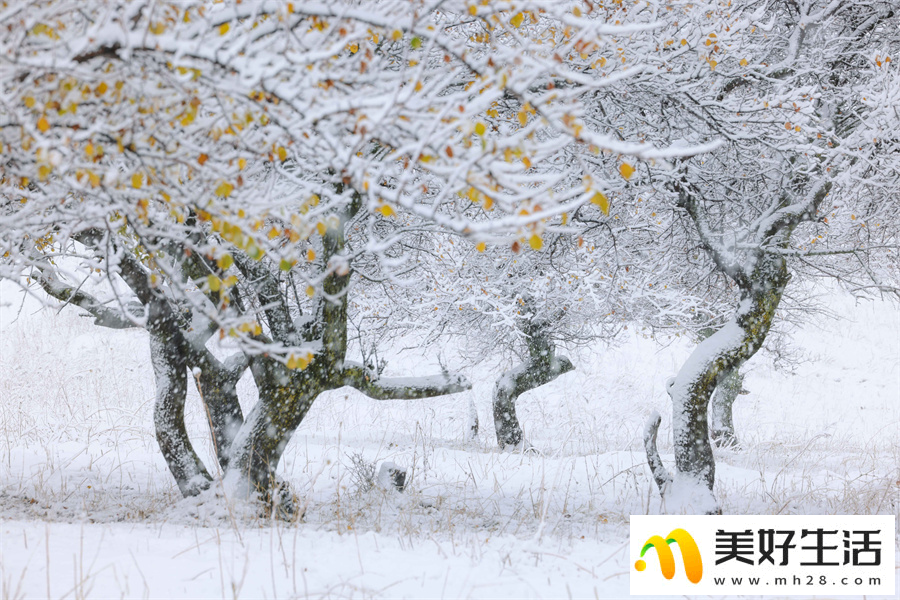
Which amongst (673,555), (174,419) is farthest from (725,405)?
(174,419)

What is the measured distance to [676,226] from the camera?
9.30 meters

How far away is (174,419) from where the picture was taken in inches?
236

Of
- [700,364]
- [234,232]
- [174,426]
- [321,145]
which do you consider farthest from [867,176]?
[174,426]

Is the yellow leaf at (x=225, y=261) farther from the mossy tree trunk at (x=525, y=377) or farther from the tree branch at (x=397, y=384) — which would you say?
the mossy tree trunk at (x=525, y=377)

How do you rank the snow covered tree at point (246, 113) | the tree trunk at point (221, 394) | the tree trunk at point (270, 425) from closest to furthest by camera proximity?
1. the snow covered tree at point (246, 113)
2. the tree trunk at point (270, 425)
3. the tree trunk at point (221, 394)

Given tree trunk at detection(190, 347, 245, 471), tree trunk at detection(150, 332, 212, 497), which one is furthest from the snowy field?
tree trunk at detection(190, 347, 245, 471)

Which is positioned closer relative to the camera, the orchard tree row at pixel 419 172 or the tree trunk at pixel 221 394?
the orchard tree row at pixel 419 172

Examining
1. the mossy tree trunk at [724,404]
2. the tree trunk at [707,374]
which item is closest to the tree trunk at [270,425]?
the tree trunk at [707,374]

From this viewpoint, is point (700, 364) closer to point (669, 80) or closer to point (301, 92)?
point (669, 80)

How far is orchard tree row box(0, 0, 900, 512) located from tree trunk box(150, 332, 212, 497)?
0.02m

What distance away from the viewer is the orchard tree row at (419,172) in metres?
2.13

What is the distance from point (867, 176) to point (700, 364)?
8.24 ft

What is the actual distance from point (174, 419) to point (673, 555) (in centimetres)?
459

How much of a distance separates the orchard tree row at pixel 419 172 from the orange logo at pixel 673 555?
2.12 m
